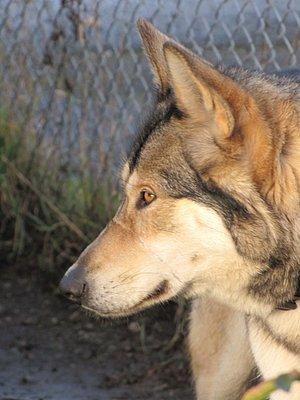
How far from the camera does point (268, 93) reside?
358 centimetres

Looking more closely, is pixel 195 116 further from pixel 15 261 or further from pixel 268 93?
pixel 15 261

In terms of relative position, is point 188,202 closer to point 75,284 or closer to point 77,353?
point 75,284

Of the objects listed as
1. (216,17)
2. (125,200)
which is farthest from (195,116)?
(216,17)

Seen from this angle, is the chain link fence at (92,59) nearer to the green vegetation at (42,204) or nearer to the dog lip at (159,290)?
the green vegetation at (42,204)

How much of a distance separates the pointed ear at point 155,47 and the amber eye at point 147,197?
451 mm

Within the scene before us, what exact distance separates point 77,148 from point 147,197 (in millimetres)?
2776

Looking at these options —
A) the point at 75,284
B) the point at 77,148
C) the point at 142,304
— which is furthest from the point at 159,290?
the point at 77,148

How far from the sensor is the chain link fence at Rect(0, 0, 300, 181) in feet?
19.6

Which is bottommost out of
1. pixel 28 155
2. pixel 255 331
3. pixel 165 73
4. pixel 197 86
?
pixel 28 155

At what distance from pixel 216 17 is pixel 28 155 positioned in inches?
58.7

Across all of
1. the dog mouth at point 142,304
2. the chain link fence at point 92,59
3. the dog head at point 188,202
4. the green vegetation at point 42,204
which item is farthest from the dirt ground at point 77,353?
the dog head at point 188,202

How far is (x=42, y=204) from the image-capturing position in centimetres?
629

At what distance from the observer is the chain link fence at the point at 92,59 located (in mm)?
5977

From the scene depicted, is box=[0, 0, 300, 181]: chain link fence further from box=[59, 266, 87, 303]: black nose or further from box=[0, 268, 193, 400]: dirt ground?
box=[59, 266, 87, 303]: black nose
